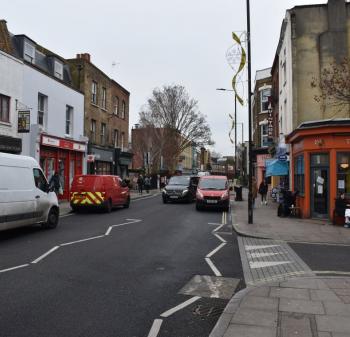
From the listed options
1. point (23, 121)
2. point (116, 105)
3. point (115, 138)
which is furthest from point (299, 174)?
point (116, 105)

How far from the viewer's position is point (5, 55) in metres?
18.4

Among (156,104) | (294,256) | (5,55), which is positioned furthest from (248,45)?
(156,104)

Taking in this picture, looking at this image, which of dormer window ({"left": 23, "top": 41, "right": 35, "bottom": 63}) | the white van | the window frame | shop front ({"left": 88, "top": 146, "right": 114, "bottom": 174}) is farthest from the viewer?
shop front ({"left": 88, "top": 146, "right": 114, "bottom": 174})

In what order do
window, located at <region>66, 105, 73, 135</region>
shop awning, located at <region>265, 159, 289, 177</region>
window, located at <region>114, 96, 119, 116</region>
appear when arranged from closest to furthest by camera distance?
shop awning, located at <region>265, 159, 289, 177</region> < window, located at <region>66, 105, 73, 135</region> < window, located at <region>114, 96, 119, 116</region>

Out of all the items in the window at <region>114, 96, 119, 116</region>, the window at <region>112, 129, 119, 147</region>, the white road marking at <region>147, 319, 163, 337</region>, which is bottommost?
the white road marking at <region>147, 319, 163, 337</region>

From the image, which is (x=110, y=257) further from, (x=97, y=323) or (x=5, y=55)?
(x=5, y=55)

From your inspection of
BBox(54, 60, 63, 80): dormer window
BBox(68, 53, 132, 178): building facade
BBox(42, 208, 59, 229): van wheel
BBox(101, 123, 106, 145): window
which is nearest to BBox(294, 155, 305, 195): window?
BBox(42, 208, 59, 229): van wheel

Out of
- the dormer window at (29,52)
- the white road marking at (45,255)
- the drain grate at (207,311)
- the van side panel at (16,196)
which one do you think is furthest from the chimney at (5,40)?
the drain grate at (207,311)

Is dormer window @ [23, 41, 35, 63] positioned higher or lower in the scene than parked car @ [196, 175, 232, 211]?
higher

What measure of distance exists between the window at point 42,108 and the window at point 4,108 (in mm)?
3210

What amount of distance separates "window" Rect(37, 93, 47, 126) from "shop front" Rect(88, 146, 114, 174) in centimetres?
531

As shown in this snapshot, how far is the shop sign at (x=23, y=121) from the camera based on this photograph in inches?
746

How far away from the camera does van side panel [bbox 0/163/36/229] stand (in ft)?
34.4

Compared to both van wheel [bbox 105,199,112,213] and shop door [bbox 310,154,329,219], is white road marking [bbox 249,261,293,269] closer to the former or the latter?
shop door [bbox 310,154,329,219]
